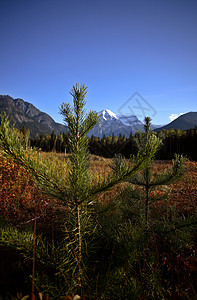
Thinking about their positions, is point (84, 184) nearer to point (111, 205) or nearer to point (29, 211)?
point (111, 205)


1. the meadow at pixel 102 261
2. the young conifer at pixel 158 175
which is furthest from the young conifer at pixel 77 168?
the young conifer at pixel 158 175

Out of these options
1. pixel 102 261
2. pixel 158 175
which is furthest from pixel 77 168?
pixel 158 175

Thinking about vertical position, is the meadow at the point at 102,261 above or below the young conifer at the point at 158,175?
below

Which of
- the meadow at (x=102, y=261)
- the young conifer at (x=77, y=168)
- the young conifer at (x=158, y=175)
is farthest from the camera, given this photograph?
the young conifer at (x=158, y=175)

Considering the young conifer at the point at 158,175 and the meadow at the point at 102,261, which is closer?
the meadow at the point at 102,261

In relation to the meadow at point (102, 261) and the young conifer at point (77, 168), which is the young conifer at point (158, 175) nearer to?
the meadow at point (102, 261)

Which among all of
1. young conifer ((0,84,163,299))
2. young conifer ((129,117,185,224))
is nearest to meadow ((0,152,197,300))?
young conifer ((0,84,163,299))

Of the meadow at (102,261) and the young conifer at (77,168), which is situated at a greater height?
the young conifer at (77,168)

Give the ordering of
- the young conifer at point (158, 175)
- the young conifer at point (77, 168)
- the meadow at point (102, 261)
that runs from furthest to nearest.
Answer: the young conifer at point (158, 175) < the meadow at point (102, 261) < the young conifer at point (77, 168)

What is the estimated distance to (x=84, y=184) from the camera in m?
1.39

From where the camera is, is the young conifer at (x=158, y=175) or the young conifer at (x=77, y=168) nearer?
the young conifer at (x=77, y=168)

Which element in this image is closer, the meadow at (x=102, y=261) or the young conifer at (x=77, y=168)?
the young conifer at (x=77, y=168)

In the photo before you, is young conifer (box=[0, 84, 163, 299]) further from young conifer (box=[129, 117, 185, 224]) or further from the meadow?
young conifer (box=[129, 117, 185, 224])

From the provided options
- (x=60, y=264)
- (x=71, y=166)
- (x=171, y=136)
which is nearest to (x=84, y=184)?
(x=71, y=166)
